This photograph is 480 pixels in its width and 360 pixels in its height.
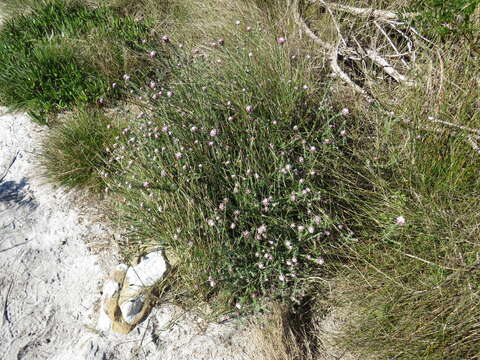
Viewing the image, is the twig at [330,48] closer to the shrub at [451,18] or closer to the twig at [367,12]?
the twig at [367,12]

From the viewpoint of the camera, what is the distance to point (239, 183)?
7.36 ft

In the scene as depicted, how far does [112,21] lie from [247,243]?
334cm

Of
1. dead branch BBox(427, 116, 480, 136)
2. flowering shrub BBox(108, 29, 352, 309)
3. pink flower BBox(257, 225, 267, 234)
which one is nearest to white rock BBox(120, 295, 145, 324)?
flowering shrub BBox(108, 29, 352, 309)

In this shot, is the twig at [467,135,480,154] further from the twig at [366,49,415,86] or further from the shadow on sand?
the shadow on sand

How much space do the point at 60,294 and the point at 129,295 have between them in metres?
0.58

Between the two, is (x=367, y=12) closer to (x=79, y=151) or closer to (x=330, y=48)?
(x=330, y=48)

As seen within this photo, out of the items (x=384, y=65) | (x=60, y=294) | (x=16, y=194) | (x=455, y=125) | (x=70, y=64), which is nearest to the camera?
(x=455, y=125)

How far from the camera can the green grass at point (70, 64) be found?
371 centimetres

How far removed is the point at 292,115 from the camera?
8.52 feet

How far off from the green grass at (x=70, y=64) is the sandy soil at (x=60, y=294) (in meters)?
0.69

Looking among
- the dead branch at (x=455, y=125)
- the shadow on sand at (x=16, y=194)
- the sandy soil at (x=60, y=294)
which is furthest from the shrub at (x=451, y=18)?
the shadow on sand at (x=16, y=194)

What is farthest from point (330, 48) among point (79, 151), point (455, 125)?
point (79, 151)

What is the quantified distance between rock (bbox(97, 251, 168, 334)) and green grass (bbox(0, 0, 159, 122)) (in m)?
1.87

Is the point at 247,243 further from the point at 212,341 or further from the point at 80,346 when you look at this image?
the point at 80,346
